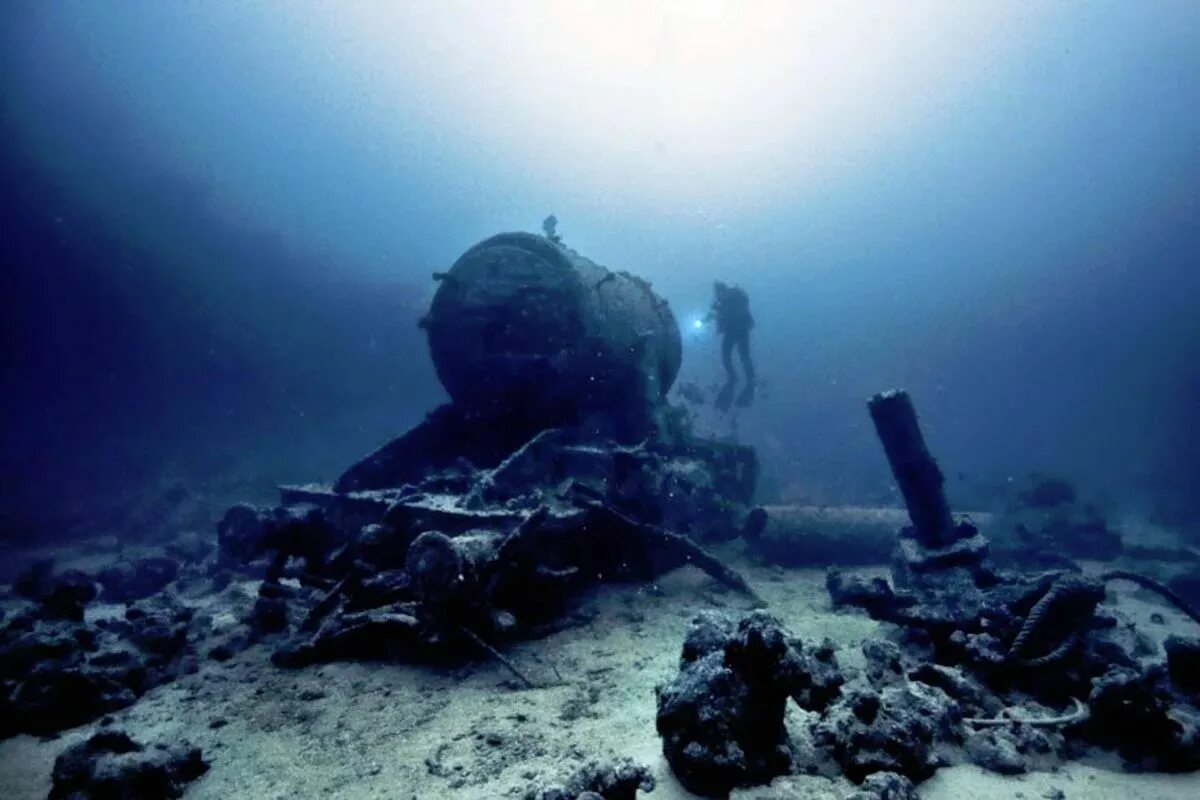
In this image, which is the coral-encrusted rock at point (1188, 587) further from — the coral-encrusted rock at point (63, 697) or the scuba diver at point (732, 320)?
the coral-encrusted rock at point (63, 697)

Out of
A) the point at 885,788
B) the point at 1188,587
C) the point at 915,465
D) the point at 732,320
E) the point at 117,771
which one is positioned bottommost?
the point at 1188,587

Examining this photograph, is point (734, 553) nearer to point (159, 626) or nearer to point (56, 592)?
point (159, 626)

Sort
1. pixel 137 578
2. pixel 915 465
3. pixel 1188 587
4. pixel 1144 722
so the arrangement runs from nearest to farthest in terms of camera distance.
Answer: pixel 1144 722 < pixel 915 465 < pixel 137 578 < pixel 1188 587

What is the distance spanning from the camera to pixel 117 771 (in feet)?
10.6

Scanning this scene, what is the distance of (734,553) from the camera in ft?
31.4

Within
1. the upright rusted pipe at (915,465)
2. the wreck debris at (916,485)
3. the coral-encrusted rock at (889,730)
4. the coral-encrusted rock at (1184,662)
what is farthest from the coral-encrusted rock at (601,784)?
the upright rusted pipe at (915,465)

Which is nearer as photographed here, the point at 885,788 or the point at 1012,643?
the point at 885,788

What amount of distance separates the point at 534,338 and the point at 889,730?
6.56m

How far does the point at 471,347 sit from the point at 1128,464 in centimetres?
5333

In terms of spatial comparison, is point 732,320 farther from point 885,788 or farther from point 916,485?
point 885,788

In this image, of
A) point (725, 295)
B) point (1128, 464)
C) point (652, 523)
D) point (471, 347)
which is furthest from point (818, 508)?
point (1128, 464)

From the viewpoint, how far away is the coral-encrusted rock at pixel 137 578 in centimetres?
913

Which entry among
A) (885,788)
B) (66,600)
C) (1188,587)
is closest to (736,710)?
(885,788)

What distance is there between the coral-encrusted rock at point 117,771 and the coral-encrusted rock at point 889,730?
3.73 metres
